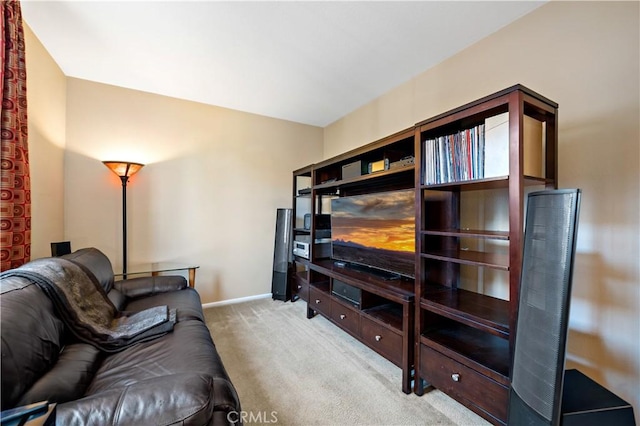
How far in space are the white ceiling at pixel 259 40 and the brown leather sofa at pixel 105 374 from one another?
185cm

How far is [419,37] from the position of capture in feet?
6.61

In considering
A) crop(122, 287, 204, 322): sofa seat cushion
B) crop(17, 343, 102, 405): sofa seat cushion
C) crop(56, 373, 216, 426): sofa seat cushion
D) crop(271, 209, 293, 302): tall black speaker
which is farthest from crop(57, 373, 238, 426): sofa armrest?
crop(271, 209, 293, 302): tall black speaker

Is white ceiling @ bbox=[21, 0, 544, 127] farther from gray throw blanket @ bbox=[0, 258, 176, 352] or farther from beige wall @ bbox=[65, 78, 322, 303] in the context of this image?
gray throw blanket @ bbox=[0, 258, 176, 352]

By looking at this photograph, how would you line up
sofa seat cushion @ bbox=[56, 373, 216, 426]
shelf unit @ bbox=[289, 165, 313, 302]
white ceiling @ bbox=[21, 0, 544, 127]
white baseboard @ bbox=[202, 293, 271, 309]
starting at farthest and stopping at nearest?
white baseboard @ bbox=[202, 293, 271, 309] < shelf unit @ bbox=[289, 165, 313, 302] < white ceiling @ bbox=[21, 0, 544, 127] < sofa seat cushion @ bbox=[56, 373, 216, 426]

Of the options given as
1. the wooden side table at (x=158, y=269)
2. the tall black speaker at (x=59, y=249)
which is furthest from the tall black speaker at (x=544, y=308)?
the tall black speaker at (x=59, y=249)

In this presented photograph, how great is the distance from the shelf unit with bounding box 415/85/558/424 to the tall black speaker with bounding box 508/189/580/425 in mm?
110

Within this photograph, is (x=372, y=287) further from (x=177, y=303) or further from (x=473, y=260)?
(x=177, y=303)

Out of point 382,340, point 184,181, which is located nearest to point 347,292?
point 382,340

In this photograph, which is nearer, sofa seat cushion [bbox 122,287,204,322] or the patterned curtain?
the patterned curtain

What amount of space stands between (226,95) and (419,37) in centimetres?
214

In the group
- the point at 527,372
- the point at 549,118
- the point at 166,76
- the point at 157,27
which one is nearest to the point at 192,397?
the point at 527,372

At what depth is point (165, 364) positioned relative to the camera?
4.28 ft

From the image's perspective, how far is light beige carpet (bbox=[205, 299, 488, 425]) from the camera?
1545 mm

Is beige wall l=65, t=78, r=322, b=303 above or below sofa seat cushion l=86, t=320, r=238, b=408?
above
